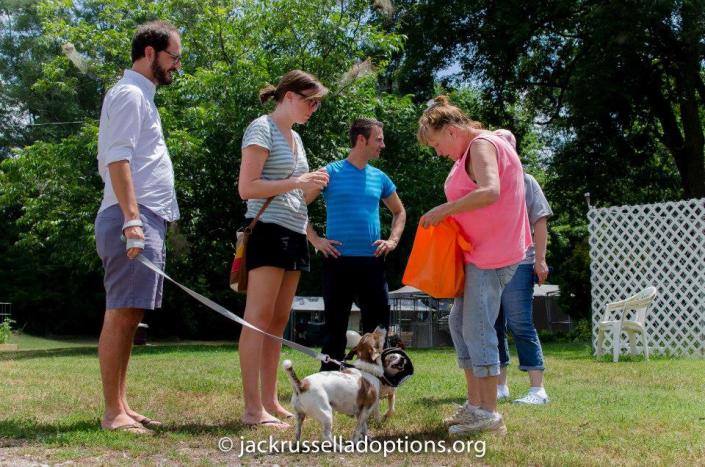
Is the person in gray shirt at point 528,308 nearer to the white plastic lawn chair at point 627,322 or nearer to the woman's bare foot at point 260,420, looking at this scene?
the woman's bare foot at point 260,420

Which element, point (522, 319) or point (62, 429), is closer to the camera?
point (62, 429)

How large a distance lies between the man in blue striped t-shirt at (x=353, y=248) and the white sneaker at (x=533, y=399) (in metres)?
1.09

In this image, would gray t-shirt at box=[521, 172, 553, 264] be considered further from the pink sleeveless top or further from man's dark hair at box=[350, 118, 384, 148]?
the pink sleeveless top

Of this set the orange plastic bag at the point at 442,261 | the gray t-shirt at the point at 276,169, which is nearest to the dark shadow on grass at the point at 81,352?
the gray t-shirt at the point at 276,169

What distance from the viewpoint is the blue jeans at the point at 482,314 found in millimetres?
3559

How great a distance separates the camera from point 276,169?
3977 mm

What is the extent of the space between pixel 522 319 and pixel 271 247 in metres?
1.93

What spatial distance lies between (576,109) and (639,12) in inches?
102

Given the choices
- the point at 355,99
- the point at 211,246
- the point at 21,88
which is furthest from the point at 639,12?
the point at 21,88

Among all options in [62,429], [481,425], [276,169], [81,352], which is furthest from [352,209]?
[81,352]

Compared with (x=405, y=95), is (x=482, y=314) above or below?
Result: below

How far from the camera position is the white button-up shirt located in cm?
360

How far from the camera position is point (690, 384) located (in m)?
5.99

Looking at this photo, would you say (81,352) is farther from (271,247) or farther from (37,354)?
(271,247)
